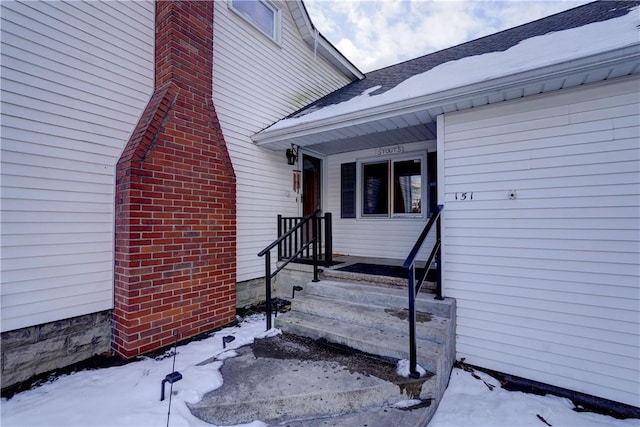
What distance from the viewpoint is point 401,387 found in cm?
221

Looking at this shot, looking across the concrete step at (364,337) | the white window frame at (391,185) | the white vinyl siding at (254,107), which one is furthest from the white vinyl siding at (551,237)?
the white vinyl siding at (254,107)

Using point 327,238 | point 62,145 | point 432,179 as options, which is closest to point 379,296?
point 327,238

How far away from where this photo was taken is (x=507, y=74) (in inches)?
106

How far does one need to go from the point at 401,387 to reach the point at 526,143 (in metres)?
2.69

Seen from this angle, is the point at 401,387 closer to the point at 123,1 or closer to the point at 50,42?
the point at 50,42

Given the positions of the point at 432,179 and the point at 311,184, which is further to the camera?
the point at 311,184

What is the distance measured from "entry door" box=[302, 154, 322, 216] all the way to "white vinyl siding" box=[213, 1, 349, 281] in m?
0.73

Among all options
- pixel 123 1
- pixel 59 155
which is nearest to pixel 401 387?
pixel 59 155

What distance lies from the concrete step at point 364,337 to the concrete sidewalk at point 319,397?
0.14 metres

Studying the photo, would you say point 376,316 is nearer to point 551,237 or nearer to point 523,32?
point 551,237

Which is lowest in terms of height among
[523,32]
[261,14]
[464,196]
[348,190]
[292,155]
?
[464,196]

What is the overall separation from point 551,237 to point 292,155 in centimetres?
412

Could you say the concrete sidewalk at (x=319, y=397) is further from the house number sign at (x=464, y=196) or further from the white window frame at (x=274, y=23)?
the white window frame at (x=274, y=23)

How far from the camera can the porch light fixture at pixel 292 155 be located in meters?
5.35
